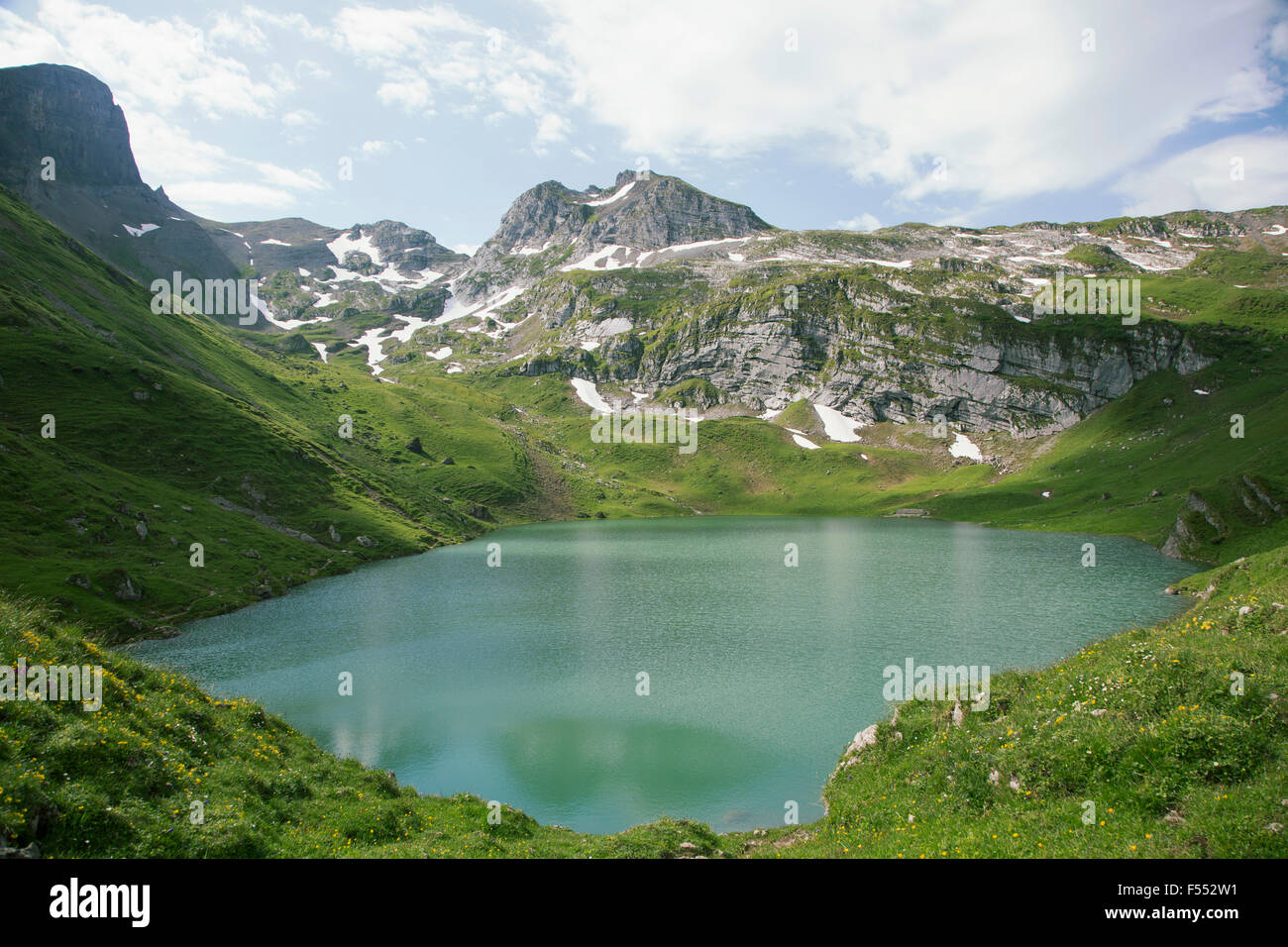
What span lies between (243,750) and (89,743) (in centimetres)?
593

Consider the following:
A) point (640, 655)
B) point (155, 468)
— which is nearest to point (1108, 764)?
point (640, 655)

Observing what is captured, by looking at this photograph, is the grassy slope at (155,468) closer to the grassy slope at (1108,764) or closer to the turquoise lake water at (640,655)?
the turquoise lake water at (640,655)

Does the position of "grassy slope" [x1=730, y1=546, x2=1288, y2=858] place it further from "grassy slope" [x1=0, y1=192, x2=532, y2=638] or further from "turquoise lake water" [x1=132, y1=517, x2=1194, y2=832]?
"grassy slope" [x1=0, y1=192, x2=532, y2=638]

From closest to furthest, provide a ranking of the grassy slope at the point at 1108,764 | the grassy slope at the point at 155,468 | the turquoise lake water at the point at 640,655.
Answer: the grassy slope at the point at 1108,764, the turquoise lake water at the point at 640,655, the grassy slope at the point at 155,468

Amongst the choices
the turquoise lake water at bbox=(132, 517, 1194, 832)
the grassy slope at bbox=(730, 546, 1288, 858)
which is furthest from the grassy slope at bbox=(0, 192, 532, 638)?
the grassy slope at bbox=(730, 546, 1288, 858)

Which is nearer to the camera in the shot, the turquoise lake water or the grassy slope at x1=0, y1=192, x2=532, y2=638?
the turquoise lake water

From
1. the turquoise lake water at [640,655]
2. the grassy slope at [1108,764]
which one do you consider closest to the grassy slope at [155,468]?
the turquoise lake water at [640,655]

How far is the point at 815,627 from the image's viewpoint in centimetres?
5553

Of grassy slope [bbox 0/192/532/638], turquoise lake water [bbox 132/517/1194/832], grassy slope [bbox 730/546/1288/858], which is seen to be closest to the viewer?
grassy slope [bbox 730/546/1288/858]

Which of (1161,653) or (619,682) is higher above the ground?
(1161,653)

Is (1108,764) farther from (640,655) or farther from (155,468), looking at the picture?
(155,468)

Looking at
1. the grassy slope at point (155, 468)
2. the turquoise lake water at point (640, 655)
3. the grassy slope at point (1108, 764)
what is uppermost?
the grassy slope at point (155, 468)
